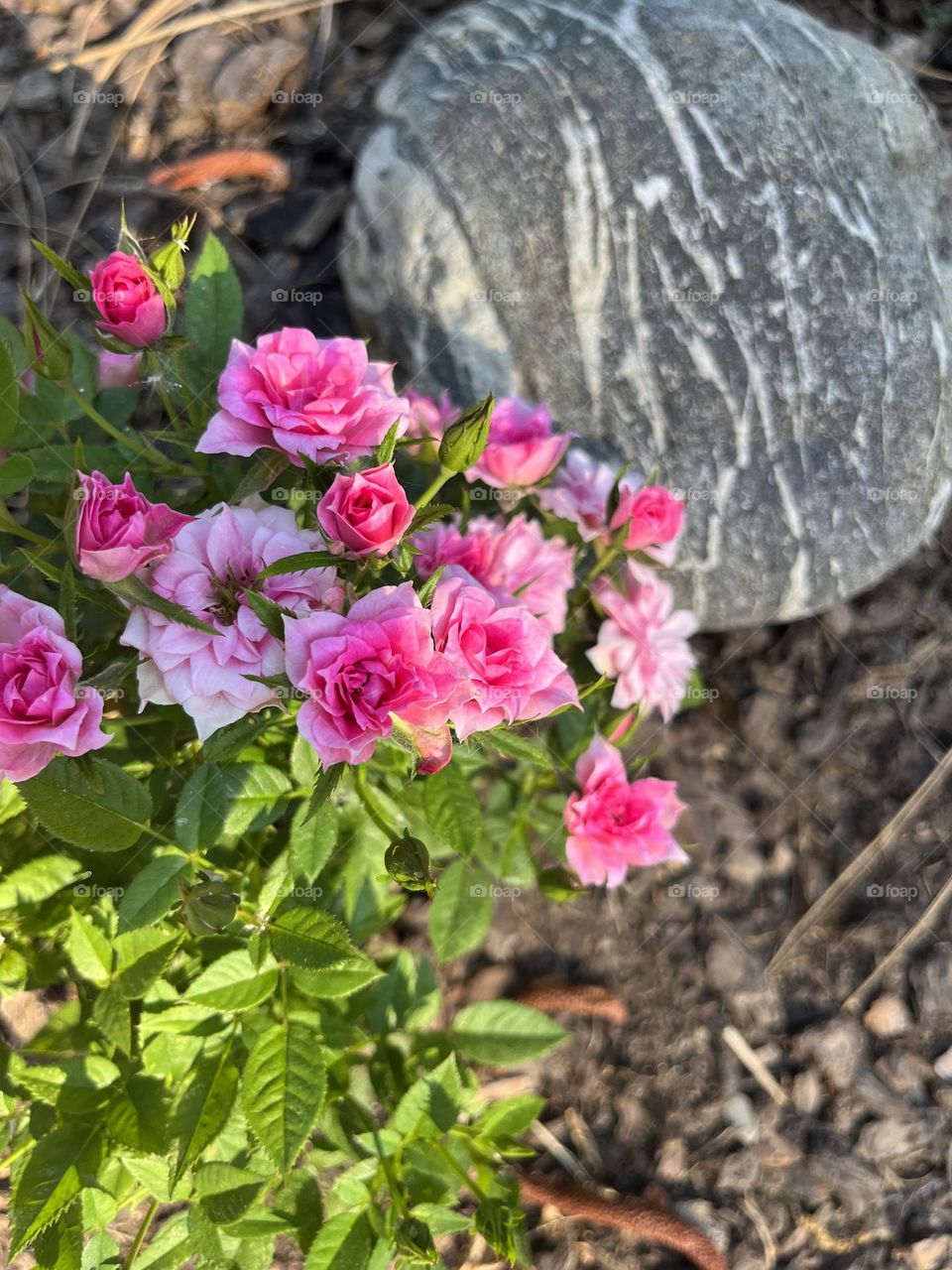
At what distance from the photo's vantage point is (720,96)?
226 cm

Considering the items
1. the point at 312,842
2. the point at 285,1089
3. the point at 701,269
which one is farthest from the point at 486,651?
the point at 701,269

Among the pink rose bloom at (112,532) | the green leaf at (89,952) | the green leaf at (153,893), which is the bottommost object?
the green leaf at (89,952)

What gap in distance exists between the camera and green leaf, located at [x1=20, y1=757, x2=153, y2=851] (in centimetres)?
135

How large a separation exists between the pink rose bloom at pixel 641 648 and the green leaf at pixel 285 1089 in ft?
2.42

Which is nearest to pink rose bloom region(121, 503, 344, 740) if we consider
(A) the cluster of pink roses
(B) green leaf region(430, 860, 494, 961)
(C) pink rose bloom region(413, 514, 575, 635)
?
(A) the cluster of pink roses

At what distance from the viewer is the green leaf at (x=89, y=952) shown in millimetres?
1520

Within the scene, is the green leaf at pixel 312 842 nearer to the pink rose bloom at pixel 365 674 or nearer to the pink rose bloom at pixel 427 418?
the pink rose bloom at pixel 365 674

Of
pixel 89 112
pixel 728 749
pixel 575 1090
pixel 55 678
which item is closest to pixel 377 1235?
pixel 575 1090

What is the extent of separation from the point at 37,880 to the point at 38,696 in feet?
1.81

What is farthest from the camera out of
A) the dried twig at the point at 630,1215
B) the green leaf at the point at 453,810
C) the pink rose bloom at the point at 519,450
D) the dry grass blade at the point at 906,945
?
the dry grass blade at the point at 906,945

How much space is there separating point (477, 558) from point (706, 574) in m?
0.98

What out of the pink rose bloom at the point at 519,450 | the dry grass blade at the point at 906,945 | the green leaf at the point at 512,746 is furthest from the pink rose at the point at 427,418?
the dry grass blade at the point at 906,945

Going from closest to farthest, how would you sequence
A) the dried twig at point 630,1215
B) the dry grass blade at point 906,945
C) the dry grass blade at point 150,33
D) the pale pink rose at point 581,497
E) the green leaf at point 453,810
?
the green leaf at point 453,810 → the pale pink rose at point 581,497 → the dried twig at point 630,1215 → the dry grass blade at point 906,945 → the dry grass blade at point 150,33

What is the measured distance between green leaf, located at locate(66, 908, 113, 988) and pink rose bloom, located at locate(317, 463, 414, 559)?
774 millimetres
